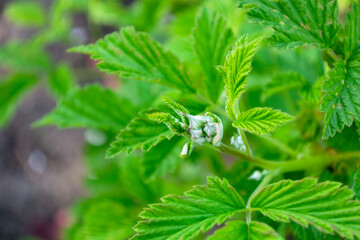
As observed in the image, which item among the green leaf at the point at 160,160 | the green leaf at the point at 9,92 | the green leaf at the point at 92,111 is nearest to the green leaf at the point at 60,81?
the green leaf at the point at 9,92

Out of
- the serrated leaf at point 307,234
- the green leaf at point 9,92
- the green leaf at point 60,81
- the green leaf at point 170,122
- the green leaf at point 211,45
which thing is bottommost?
the serrated leaf at point 307,234

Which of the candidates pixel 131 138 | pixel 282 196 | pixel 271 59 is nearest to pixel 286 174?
pixel 282 196

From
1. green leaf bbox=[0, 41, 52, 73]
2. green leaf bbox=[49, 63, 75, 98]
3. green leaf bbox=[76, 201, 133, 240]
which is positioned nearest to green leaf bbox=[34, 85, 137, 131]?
green leaf bbox=[76, 201, 133, 240]

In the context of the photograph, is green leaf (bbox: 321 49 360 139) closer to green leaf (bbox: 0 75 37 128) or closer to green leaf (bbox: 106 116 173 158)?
green leaf (bbox: 106 116 173 158)

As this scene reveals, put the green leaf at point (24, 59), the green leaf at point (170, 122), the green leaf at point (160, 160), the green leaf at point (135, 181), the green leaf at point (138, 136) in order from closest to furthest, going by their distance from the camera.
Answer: the green leaf at point (170, 122) < the green leaf at point (138, 136) < the green leaf at point (160, 160) < the green leaf at point (135, 181) < the green leaf at point (24, 59)

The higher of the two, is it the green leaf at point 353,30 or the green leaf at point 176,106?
the green leaf at point 176,106

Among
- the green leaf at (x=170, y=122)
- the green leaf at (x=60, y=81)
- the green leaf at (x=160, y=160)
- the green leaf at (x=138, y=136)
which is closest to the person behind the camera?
the green leaf at (x=170, y=122)

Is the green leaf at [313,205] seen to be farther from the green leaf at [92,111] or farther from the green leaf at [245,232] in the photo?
the green leaf at [92,111]
